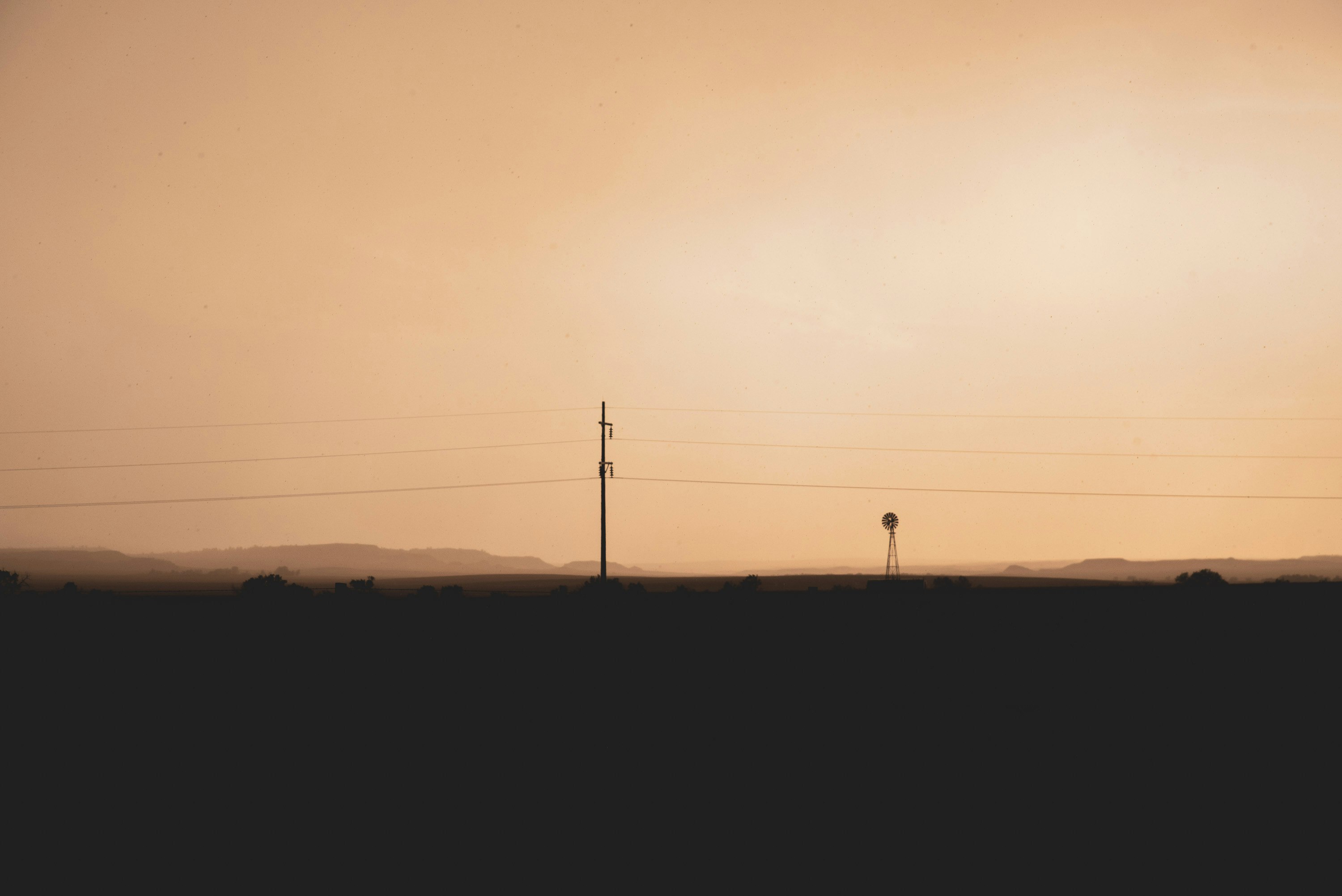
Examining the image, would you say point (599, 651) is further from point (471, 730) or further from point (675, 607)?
point (675, 607)

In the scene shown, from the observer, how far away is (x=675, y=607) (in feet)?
94.9

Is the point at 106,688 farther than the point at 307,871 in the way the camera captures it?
Yes

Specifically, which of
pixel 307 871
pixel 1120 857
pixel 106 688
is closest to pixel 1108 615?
pixel 1120 857

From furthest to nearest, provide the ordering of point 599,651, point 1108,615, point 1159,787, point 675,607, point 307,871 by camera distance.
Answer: point 675,607 → point 1108,615 → point 599,651 → point 1159,787 → point 307,871

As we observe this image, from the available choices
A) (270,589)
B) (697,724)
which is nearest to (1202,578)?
(697,724)

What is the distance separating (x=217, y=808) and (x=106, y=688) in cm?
805

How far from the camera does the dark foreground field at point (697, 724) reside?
312 inches

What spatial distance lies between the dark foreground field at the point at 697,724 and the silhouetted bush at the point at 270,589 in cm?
1974

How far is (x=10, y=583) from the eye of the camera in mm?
46875

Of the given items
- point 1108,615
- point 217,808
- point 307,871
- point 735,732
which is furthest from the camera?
point 1108,615

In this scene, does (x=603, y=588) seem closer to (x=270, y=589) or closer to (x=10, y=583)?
(x=270, y=589)

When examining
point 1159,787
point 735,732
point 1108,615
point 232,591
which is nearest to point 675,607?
point 1108,615

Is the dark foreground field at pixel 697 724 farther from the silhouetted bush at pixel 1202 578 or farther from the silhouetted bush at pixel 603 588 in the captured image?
the silhouetted bush at pixel 1202 578

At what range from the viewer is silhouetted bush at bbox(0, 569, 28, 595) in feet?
149
